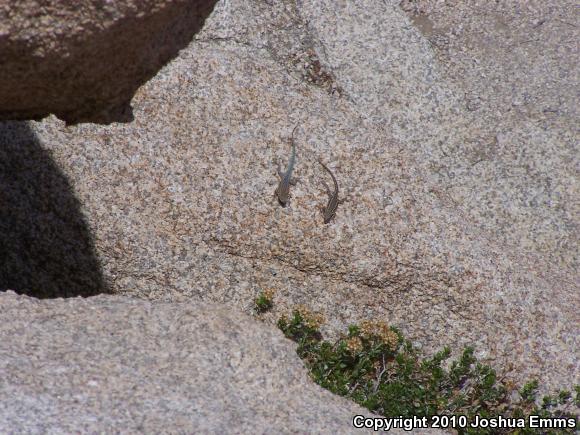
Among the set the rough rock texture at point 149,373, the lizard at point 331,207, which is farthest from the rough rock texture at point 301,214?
the rough rock texture at point 149,373

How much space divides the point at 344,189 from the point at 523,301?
132 cm

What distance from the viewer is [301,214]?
4941 mm

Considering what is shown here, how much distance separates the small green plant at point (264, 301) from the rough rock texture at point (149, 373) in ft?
2.04

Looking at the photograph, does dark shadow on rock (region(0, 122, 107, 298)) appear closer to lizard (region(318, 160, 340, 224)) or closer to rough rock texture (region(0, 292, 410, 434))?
rough rock texture (region(0, 292, 410, 434))

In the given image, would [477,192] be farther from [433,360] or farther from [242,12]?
[242,12]

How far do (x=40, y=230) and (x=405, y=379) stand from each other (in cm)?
237

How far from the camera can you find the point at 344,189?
5059 mm

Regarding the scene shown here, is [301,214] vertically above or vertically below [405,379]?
above

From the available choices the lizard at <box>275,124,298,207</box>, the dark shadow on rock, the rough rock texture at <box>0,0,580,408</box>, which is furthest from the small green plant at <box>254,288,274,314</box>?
the dark shadow on rock

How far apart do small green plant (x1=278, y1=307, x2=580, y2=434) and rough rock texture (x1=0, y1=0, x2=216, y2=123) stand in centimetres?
174

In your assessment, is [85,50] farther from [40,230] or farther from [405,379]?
[405,379]

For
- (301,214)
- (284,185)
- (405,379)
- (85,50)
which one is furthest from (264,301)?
(85,50)

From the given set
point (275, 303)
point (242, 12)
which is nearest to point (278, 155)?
point (275, 303)

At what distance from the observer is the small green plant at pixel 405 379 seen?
4.33 metres
